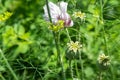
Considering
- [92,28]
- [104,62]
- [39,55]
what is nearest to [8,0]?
[92,28]

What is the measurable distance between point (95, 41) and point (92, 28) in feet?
0.74

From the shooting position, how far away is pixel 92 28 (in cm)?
234

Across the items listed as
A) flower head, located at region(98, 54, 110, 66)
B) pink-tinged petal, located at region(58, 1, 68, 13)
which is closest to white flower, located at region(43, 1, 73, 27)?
pink-tinged petal, located at region(58, 1, 68, 13)

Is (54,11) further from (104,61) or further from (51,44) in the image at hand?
(51,44)

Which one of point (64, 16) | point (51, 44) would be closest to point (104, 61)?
point (64, 16)

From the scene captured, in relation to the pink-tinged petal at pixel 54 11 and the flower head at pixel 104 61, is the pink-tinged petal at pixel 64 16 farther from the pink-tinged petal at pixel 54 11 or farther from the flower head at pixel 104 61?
the flower head at pixel 104 61

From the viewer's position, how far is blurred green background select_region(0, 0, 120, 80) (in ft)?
5.67

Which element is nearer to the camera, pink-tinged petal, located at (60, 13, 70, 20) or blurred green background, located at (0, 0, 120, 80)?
pink-tinged petal, located at (60, 13, 70, 20)

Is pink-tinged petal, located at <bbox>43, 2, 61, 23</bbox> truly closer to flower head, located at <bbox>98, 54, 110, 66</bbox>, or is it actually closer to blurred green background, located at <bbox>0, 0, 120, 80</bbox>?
blurred green background, located at <bbox>0, 0, 120, 80</bbox>

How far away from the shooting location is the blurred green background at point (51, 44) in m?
1.73

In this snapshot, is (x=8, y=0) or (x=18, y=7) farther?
(x=18, y=7)

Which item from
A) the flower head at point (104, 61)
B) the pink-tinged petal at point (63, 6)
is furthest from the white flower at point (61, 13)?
the flower head at point (104, 61)

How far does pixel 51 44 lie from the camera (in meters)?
2.06

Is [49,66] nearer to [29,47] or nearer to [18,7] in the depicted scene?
[29,47]
